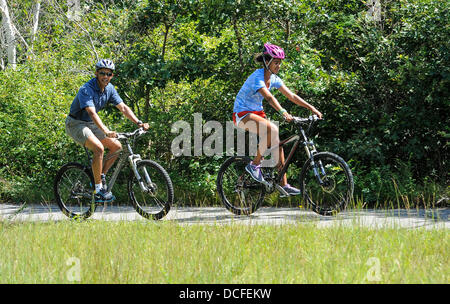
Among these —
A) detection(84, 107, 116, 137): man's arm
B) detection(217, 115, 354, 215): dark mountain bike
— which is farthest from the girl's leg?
detection(84, 107, 116, 137): man's arm

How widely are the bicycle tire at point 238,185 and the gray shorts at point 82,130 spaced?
63.4 inches

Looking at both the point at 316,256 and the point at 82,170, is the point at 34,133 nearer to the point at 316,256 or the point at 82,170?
the point at 82,170

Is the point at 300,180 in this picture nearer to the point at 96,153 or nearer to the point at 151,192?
the point at 151,192

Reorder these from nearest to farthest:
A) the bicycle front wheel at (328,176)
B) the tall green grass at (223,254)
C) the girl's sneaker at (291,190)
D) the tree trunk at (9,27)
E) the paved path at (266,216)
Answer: the tall green grass at (223,254)
the paved path at (266,216)
the bicycle front wheel at (328,176)
the girl's sneaker at (291,190)
the tree trunk at (9,27)

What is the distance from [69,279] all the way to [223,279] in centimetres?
107

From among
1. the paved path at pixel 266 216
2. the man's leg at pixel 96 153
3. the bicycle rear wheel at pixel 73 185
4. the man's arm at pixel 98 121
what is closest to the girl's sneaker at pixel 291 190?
the paved path at pixel 266 216

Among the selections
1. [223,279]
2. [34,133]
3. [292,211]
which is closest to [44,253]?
[223,279]

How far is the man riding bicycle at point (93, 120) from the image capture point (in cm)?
689

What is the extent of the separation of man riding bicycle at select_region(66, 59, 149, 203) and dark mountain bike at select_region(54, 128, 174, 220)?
14 centimetres

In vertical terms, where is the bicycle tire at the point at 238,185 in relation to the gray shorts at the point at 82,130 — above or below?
below

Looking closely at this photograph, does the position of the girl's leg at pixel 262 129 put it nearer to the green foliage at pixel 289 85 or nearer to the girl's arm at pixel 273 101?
the girl's arm at pixel 273 101

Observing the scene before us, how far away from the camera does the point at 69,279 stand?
4.09 meters

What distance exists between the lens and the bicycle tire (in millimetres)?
7375
